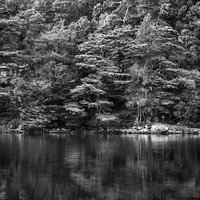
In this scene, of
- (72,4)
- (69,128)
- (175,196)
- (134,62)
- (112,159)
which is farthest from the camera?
(72,4)

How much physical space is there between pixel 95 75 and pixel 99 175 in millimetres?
22902

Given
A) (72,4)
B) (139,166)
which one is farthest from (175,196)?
(72,4)

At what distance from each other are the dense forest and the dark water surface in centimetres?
1522

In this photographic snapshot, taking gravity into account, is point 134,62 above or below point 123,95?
above

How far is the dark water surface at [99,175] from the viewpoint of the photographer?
401 inches

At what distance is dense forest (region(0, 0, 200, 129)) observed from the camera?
34125 millimetres

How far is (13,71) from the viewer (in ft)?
119

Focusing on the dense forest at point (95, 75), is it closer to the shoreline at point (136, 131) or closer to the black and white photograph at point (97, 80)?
the black and white photograph at point (97, 80)

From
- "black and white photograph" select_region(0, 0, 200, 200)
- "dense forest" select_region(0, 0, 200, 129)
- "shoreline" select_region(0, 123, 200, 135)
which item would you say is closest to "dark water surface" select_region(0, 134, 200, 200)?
"black and white photograph" select_region(0, 0, 200, 200)

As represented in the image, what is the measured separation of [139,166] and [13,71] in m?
24.4

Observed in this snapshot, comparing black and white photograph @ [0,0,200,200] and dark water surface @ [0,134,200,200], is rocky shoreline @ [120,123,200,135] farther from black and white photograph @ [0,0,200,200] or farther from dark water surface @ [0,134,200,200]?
dark water surface @ [0,134,200,200]

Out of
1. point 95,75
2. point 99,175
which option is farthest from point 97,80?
point 99,175

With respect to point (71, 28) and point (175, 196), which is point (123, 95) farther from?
point (175, 196)

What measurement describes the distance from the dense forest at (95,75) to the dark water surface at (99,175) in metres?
15.2
